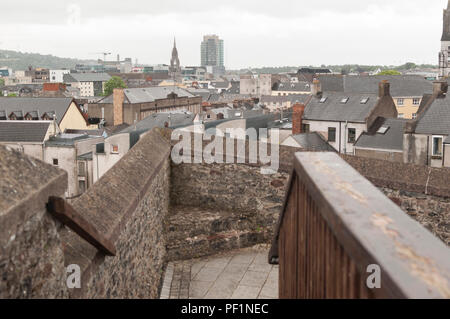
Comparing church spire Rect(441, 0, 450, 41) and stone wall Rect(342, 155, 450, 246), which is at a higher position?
church spire Rect(441, 0, 450, 41)

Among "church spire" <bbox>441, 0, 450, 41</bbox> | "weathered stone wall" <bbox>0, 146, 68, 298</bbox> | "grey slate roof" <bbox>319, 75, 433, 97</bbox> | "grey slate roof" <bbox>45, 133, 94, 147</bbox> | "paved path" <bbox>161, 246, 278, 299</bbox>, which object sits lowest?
"paved path" <bbox>161, 246, 278, 299</bbox>

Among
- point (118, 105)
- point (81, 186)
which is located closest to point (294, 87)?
point (118, 105)

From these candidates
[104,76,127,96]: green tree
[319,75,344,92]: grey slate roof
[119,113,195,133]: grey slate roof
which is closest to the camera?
[119,113,195,133]: grey slate roof

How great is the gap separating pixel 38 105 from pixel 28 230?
181 feet

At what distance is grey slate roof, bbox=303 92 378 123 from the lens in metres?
36.1

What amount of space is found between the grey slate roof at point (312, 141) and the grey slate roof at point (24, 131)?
19.6m

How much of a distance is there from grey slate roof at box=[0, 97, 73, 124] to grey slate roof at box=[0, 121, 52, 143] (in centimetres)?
1296

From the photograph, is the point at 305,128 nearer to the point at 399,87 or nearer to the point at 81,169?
the point at 81,169

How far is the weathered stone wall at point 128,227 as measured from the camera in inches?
210

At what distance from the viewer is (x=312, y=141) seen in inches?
1271

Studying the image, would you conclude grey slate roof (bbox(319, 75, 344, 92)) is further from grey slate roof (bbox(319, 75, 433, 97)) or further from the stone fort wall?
the stone fort wall

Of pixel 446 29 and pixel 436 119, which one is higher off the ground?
pixel 446 29

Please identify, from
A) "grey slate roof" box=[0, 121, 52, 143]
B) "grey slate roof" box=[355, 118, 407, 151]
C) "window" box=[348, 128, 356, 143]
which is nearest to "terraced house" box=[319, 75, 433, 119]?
"window" box=[348, 128, 356, 143]

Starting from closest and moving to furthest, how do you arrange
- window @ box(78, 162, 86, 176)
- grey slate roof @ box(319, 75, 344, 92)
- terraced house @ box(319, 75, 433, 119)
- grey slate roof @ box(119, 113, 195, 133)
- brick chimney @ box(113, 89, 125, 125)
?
window @ box(78, 162, 86, 176) < grey slate roof @ box(119, 113, 195, 133) < terraced house @ box(319, 75, 433, 119) < brick chimney @ box(113, 89, 125, 125) < grey slate roof @ box(319, 75, 344, 92)
